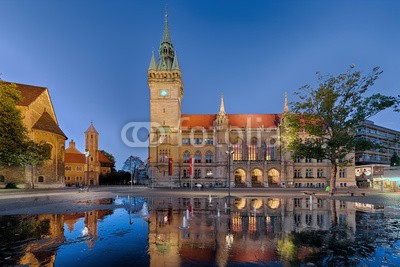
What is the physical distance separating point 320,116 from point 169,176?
38.3 meters

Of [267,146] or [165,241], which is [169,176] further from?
[165,241]

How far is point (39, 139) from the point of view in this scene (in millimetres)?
51656

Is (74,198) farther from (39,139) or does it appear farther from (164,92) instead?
(164,92)

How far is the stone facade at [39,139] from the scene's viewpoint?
47.6 metres

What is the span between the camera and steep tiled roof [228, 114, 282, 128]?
68312 mm

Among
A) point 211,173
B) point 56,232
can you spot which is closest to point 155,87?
point 211,173

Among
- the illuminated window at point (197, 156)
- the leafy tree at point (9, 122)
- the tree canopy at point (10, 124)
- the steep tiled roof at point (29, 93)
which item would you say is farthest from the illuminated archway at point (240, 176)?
the leafy tree at point (9, 122)

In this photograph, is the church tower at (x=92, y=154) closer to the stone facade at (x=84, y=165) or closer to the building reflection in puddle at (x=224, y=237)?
the stone facade at (x=84, y=165)

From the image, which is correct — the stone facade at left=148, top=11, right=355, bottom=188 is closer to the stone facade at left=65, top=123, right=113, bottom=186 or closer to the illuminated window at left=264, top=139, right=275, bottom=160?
the illuminated window at left=264, top=139, right=275, bottom=160

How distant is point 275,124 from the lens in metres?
68.1

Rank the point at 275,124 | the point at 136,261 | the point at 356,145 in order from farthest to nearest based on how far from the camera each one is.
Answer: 1. the point at 275,124
2. the point at 356,145
3. the point at 136,261

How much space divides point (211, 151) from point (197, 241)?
55.6 m

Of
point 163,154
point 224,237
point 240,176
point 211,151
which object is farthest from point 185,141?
point 224,237

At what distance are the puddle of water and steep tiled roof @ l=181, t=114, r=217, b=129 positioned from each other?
53373 mm
